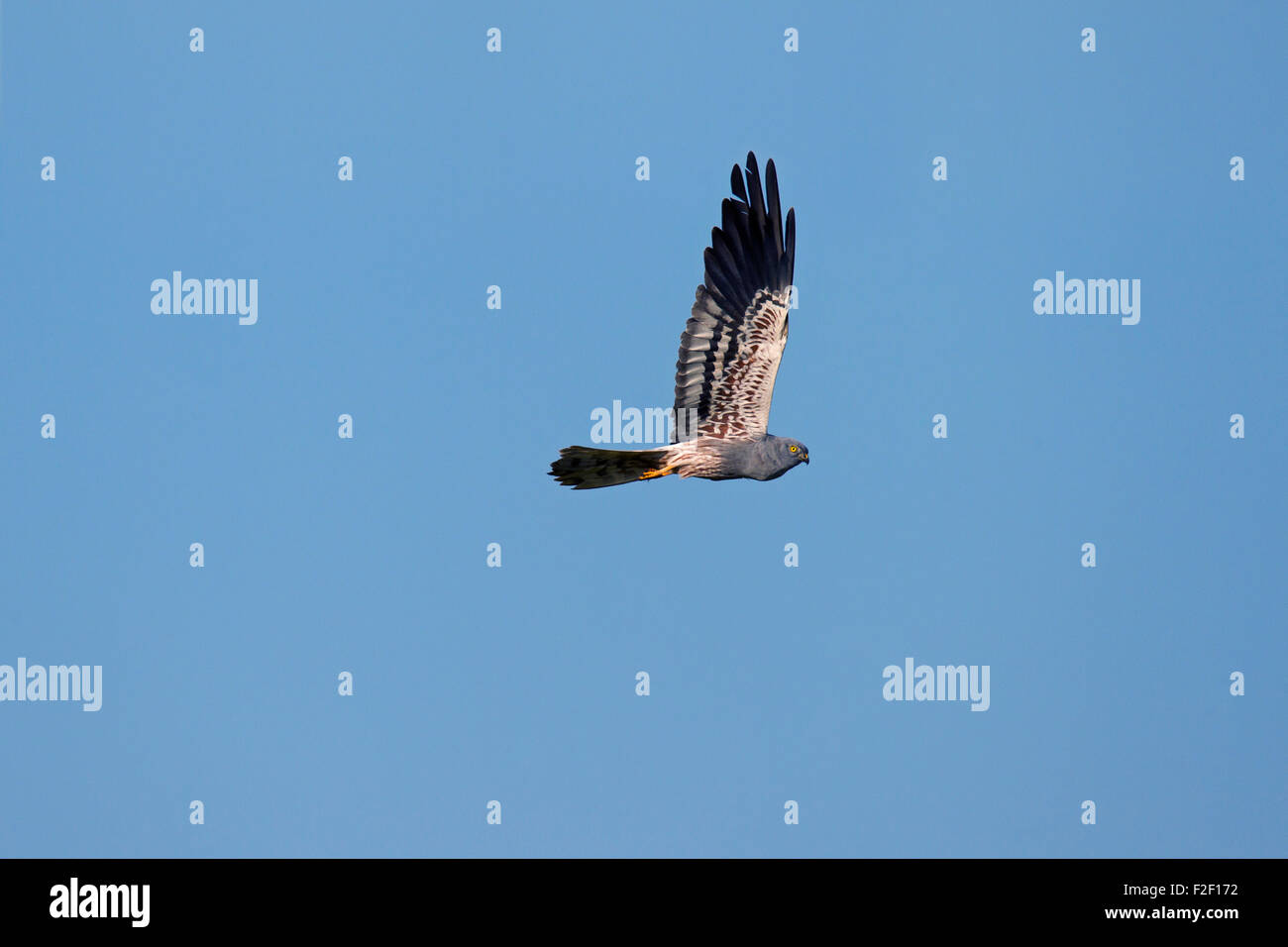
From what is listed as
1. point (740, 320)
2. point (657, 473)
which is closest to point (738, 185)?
point (740, 320)

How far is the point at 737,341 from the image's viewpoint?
58.9 ft

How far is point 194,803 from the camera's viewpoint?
84.3 ft

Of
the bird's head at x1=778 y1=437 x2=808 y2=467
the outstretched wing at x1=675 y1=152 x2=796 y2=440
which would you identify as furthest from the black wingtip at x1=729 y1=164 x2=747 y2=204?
the bird's head at x1=778 y1=437 x2=808 y2=467

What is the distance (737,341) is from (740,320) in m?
0.22

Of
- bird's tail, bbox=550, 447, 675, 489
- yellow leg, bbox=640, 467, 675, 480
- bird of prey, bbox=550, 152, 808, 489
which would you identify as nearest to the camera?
bird's tail, bbox=550, 447, 675, 489

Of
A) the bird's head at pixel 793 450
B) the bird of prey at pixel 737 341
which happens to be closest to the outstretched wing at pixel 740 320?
the bird of prey at pixel 737 341

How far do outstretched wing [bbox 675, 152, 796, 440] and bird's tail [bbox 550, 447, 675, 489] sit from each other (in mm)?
648

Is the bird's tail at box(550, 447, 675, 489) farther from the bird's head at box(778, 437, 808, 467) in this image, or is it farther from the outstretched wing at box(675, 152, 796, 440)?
the bird's head at box(778, 437, 808, 467)

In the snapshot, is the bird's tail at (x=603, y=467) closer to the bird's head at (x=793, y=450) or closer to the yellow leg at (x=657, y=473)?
the yellow leg at (x=657, y=473)

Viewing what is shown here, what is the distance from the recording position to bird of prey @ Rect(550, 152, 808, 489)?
17.9 m

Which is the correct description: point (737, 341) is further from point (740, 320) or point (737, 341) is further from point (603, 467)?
point (603, 467)

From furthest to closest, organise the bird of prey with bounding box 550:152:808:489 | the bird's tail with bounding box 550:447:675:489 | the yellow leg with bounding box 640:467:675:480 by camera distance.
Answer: the bird of prey with bounding box 550:152:808:489 → the yellow leg with bounding box 640:467:675:480 → the bird's tail with bounding box 550:447:675:489

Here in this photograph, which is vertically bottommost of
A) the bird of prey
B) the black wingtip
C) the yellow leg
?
the yellow leg

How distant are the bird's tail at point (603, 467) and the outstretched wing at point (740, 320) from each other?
65 cm
